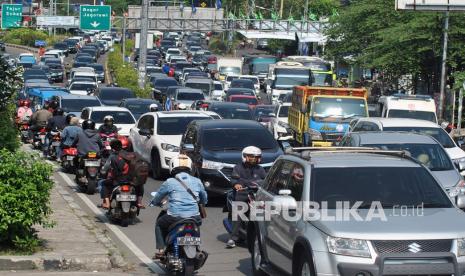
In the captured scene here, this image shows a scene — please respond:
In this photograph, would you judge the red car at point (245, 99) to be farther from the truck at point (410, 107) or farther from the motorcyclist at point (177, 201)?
the motorcyclist at point (177, 201)

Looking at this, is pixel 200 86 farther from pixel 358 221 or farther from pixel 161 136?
pixel 358 221

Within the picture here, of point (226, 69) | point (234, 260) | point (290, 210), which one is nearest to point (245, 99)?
point (226, 69)

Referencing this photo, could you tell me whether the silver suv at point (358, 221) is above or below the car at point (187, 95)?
above

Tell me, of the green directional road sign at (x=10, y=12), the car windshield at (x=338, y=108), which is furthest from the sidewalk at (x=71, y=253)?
the green directional road sign at (x=10, y=12)

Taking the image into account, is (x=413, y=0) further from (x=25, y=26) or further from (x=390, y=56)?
(x=25, y=26)

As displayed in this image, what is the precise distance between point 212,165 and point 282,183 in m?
8.47

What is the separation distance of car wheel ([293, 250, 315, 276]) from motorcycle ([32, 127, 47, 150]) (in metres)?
21.3

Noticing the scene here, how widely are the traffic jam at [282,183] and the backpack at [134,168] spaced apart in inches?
0.9

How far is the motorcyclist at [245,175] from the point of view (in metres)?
15.4

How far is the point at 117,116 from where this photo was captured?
3080 centimetres

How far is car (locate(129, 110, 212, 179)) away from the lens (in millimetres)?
24812

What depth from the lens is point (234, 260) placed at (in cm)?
1455

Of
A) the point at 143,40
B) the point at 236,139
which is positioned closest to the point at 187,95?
the point at 143,40

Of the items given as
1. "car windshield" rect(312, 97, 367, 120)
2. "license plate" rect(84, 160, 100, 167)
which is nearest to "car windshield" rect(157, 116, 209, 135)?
"license plate" rect(84, 160, 100, 167)
